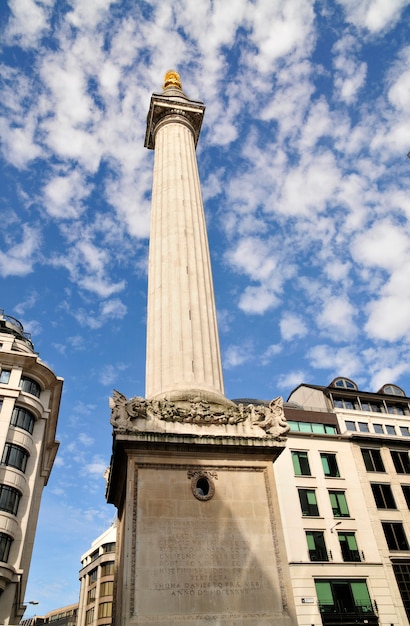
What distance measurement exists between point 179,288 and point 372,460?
108 ft

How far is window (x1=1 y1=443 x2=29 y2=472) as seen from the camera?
45062 mm

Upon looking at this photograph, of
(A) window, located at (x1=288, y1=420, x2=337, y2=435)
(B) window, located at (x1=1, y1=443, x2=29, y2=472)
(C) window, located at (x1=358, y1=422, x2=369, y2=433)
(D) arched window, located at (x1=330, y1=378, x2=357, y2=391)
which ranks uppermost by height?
(D) arched window, located at (x1=330, y1=378, x2=357, y2=391)

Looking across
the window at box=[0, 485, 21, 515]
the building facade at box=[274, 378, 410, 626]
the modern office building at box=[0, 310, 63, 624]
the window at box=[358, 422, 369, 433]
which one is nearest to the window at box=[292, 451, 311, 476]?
the building facade at box=[274, 378, 410, 626]

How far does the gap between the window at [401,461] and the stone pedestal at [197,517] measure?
34.4 meters

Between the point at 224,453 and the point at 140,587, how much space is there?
15.8 feet

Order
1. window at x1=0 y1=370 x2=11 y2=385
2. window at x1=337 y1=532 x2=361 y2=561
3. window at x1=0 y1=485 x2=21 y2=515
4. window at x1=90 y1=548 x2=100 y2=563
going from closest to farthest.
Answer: window at x1=337 y1=532 x2=361 y2=561, window at x1=0 y1=485 x2=21 y2=515, window at x1=0 y1=370 x2=11 y2=385, window at x1=90 y1=548 x2=100 y2=563

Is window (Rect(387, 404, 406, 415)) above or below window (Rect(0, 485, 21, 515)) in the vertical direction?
above

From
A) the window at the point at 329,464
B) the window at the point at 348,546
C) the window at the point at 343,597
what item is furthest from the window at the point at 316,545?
the window at the point at 329,464

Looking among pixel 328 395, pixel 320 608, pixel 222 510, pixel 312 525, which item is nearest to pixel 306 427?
pixel 328 395

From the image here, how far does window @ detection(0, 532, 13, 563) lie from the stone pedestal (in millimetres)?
29035

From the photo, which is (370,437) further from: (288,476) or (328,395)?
(288,476)

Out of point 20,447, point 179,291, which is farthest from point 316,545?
point 179,291

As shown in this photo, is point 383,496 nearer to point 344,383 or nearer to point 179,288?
point 344,383

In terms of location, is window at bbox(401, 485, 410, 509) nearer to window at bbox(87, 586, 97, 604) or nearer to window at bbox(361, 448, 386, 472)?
window at bbox(361, 448, 386, 472)
